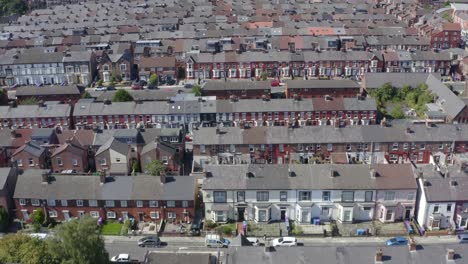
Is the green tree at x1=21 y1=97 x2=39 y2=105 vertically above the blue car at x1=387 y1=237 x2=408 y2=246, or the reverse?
the green tree at x1=21 y1=97 x2=39 y2=105

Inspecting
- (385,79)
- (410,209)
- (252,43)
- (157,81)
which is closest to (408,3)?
(252,43)

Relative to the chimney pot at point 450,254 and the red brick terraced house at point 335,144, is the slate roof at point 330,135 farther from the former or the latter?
the chimney pot at point 450,254

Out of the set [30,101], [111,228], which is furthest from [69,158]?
[30,101]

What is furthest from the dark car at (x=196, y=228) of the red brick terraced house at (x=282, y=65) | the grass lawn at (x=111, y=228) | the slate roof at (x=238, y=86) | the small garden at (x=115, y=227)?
the red brick terraced house at (x=282, y=65)

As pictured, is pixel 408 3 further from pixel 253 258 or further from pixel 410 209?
pixel 253 258

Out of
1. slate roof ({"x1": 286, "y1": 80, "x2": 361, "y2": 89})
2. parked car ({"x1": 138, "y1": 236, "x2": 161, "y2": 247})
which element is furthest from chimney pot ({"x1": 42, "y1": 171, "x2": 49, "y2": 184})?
slate roof ({"x1": 286, "y1": 80, "x2": 361, "y2": 89})

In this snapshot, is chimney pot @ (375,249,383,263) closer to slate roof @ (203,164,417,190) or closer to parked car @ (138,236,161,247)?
slate roof @ (203,164,417,190)

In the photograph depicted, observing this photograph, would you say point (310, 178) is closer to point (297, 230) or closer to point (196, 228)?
point (297, 230)
